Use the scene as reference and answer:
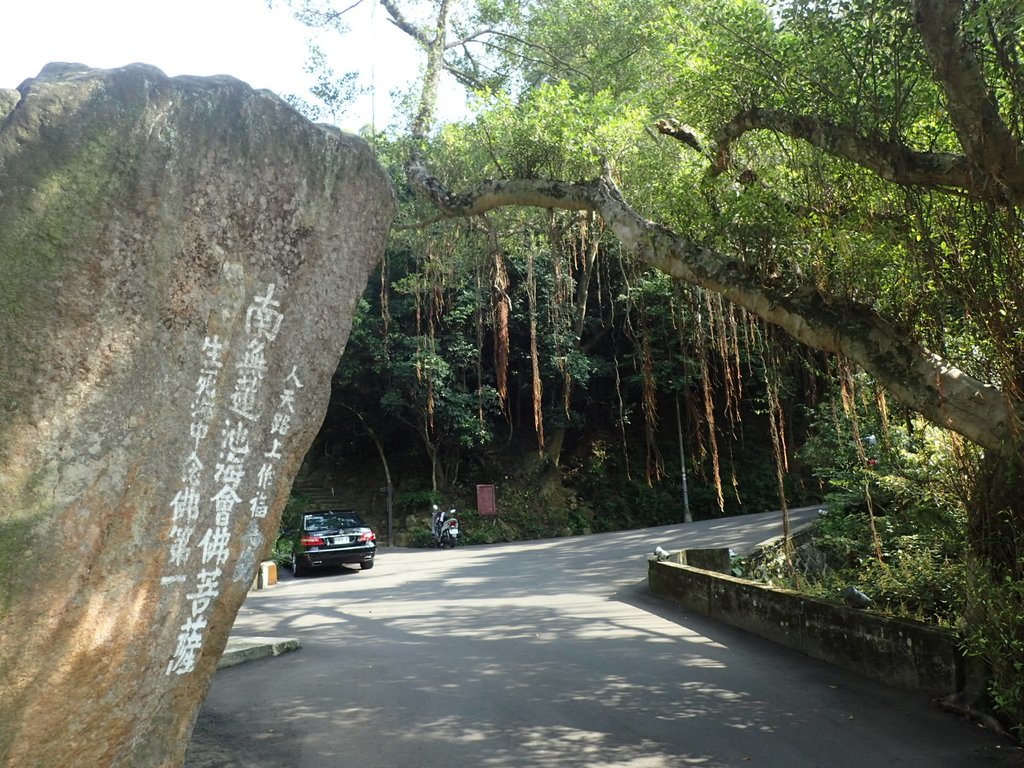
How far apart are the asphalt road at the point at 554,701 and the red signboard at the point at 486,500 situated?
1394 cm

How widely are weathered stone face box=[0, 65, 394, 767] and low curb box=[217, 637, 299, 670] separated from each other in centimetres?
428

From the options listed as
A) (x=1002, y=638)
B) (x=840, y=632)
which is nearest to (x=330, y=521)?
(x=840, y=632)

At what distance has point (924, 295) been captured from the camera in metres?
5.67

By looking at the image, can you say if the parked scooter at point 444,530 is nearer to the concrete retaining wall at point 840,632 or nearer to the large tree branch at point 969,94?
the concrete retaining wall at point 840,632

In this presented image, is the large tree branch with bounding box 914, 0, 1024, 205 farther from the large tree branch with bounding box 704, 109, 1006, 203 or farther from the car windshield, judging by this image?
the car windshield

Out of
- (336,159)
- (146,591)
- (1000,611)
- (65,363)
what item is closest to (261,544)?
(146,591)

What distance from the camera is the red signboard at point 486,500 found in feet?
81.0

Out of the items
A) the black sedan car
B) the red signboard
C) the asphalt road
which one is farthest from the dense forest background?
the red signboard

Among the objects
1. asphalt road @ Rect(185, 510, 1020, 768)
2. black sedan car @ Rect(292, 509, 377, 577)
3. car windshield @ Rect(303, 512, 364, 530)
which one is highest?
car windshield @ Rect(303, 512, 364, 530)

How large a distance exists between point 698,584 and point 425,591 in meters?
4.89

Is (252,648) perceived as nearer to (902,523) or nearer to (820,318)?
(820,318)

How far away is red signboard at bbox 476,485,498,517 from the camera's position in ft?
81.0

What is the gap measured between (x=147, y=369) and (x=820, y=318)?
455 cm

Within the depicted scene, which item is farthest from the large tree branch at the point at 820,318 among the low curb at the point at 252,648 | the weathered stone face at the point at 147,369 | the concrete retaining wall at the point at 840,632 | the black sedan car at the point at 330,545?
the black sedan car at the point at 330,545
